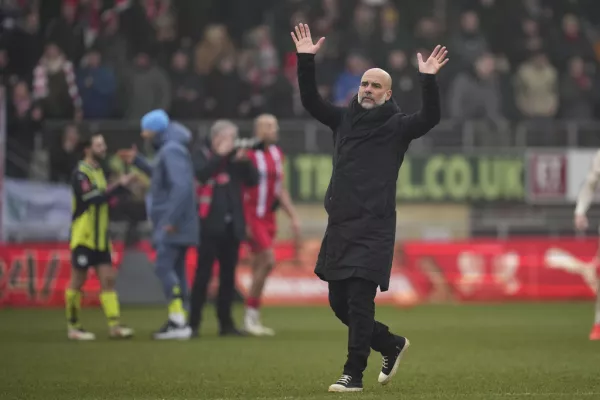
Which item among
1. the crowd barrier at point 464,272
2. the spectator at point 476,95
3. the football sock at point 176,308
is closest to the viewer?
the football sock at point 176,308

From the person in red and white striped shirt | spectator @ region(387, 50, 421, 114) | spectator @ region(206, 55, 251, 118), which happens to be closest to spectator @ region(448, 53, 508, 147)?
spectator @ region(387, 50, 421, 114)

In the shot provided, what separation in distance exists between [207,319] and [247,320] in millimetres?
3279

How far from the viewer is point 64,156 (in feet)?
81.1

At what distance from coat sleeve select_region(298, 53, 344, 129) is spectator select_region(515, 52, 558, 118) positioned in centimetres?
1753

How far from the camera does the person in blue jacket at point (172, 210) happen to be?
15844 millimetres

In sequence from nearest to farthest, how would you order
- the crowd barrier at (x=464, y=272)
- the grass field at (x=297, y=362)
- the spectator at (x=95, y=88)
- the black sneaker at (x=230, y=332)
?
the grass field at (x=297, y=362) < the black sneaker at (x=230, y=332) < the crowd barrier at (x=464, y=272) < the spectator at (x=95, y=88)

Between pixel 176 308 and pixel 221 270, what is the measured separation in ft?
3.86

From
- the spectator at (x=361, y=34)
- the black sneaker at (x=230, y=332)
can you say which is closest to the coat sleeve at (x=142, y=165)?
the black sneaker at (x=230, y=332)

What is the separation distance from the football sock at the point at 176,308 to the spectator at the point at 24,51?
451 inches

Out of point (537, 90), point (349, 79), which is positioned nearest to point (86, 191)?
point (349, 79)

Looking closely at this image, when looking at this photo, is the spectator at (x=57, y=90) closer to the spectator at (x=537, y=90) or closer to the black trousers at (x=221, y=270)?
the spectator at (x=537, y=90)

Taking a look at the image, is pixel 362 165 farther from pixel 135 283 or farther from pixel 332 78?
pixel 332 78

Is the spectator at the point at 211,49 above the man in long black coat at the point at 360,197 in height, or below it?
above

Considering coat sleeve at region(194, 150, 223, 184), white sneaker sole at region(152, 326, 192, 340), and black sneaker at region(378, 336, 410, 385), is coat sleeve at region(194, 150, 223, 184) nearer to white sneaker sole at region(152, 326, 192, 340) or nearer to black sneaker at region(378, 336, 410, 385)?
white sneaker sole at region(152, 326, 192, 340)
